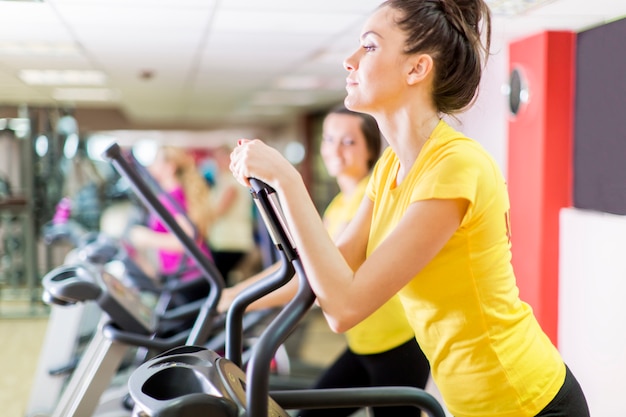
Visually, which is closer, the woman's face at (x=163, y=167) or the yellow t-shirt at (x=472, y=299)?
the yellow t-shirt at (x=472, y=299)

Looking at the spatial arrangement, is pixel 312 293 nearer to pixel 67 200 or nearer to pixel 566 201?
pixel 566 201

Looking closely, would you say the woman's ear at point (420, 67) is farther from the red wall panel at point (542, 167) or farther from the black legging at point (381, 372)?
the black legging at point (381, 372)

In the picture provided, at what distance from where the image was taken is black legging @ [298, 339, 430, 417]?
1.88 metres

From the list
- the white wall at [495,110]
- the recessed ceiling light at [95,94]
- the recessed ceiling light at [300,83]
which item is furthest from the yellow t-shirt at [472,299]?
the recessed ceiling light at [95,94]

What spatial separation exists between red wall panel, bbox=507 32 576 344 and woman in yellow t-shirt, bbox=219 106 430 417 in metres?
0.33

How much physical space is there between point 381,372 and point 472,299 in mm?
849

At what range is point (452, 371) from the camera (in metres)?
1.29

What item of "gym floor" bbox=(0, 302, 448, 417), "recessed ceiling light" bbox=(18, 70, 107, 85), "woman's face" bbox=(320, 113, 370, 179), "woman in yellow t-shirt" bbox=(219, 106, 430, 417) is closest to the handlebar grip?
"woman in yellow t-shirt" bbox=(219, 106, 430, 417)

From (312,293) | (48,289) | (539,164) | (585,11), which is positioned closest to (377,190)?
(312,293)

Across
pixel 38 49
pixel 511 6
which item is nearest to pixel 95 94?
pixel 38 49

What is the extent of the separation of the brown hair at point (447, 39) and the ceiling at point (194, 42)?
0.46 meters

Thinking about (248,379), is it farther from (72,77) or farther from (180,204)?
(72,77)

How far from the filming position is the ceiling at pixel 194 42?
2.05m

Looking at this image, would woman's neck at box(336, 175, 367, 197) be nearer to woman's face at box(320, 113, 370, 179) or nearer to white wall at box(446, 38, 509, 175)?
woman's face at box(320, 113, 370, 179)
